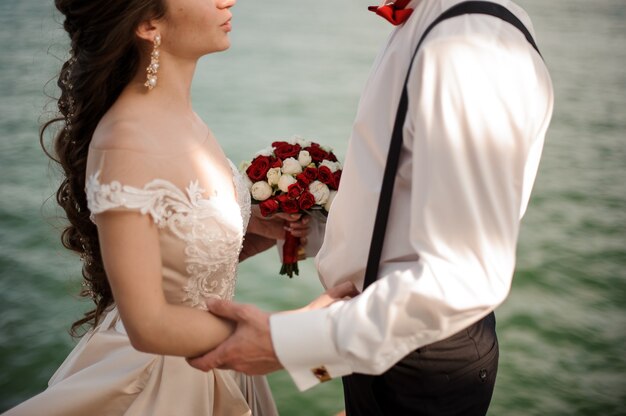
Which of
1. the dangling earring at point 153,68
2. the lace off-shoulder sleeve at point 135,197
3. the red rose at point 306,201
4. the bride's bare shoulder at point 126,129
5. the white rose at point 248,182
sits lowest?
the red rose at point 306,201

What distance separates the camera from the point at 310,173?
238cm

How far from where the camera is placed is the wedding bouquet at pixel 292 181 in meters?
2.31

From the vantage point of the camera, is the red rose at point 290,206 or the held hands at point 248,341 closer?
the held hands at point 248,341

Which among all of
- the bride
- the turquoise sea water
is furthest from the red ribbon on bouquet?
the turquoise sea water

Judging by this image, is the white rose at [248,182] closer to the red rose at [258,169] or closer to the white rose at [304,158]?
the red rose at [258,169]

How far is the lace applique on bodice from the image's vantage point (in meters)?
1.62

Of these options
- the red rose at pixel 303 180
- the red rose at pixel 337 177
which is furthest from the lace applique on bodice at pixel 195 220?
the red rose at pixel 337 177

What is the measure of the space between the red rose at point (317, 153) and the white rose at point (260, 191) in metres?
0.25

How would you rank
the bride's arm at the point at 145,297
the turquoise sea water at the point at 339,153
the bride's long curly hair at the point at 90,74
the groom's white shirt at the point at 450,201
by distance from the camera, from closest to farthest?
the groom's white shirt at the point at 450,201, the bride's arm at the point at 145,297, the bride's long curly hair at the point at 90,74, the turquoise sea water at the point at 339,153

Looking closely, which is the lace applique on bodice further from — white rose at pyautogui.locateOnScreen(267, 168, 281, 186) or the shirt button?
the shirt button

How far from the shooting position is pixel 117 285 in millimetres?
1594

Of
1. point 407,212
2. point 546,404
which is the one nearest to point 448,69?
point 407,212

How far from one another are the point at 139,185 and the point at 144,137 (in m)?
0.13

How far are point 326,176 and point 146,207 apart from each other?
875mm
